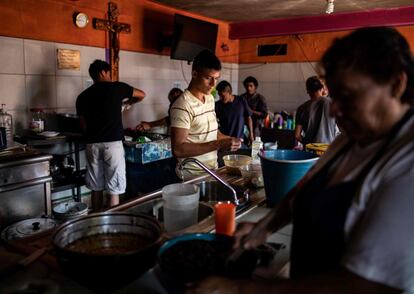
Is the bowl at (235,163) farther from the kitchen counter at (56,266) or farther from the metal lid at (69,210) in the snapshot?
the metal lid at (69,210)

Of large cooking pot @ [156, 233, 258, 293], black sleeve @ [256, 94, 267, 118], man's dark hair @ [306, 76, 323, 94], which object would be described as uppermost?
man's dark hair @ [306, 76, 323, 94]

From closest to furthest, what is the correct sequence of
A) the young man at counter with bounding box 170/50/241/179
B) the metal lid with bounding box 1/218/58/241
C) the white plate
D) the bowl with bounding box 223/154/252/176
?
1. the young man at counter with bounding box 170/50/241/179
2. the bowl with bounding box 223/154/252/176
3. the metal lid with bounding box 1/218/58/241
4. the white plate

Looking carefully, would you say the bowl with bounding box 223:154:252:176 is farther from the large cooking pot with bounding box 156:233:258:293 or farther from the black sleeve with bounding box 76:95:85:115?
the black sleeve with bounding box 76:95:85:115

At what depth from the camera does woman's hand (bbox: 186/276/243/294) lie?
89cm

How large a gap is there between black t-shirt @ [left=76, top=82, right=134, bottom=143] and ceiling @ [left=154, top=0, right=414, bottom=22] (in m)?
2.00

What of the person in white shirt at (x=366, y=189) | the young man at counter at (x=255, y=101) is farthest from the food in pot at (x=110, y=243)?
the young man at counter at (x=255, y=101)

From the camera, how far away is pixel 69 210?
3338 mm

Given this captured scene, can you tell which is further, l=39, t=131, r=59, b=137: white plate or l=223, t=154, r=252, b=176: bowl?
l=39, t=131, r=59, b=137: white plate

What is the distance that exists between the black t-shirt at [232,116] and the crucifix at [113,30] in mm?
1492

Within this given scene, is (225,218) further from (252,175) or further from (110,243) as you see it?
(252,175)

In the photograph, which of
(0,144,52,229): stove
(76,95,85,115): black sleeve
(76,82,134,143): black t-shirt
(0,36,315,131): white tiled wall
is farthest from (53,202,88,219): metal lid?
(0,36,315,131): white tiled wall

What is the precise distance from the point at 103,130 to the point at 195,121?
1585mm

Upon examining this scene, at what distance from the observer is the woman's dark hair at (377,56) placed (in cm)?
81

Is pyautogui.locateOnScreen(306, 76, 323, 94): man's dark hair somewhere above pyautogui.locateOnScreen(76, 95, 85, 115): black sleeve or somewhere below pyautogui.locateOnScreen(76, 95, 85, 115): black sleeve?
above
